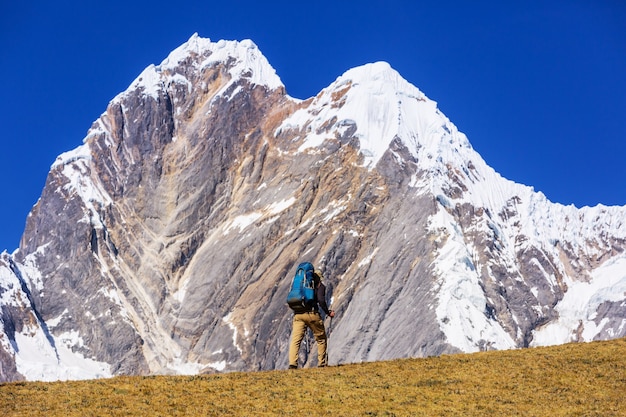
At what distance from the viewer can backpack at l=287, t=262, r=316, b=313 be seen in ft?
114

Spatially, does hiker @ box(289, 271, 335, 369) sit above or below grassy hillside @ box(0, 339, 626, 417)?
above

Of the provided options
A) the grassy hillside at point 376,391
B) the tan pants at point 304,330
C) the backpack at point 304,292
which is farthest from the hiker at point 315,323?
the grassy hillside at point 376,391

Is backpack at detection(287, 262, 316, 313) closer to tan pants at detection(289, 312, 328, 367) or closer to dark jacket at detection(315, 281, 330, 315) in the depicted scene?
dark jacket at detection(315, 281, 330, 315)

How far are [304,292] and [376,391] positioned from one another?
5.09m

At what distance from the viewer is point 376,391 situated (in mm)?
31047

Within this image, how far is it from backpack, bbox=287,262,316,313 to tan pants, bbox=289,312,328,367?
1.11ft

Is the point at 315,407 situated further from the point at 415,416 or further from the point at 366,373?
the point at 366,373

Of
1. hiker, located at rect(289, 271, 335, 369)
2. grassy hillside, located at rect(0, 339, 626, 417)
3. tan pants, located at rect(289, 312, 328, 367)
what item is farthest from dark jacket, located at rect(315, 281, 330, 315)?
grassy hillside, located at rect(0, 339, 626, 417)

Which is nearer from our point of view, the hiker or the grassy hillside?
the grassy hillside


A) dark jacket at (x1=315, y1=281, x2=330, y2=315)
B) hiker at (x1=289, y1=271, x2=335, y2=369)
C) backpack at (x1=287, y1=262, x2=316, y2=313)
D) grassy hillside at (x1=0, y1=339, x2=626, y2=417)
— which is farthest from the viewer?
hiker at (x1=289, y1=271, x2=335, y2=369)

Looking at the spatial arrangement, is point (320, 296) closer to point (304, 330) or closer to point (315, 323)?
point (315, 323)

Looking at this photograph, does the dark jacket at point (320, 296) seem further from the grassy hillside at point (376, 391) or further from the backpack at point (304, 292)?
the grassy hillside at point (376, 391)

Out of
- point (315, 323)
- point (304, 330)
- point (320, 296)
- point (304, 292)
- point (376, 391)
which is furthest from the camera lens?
point (304, 330)

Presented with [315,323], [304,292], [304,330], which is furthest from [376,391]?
[304,330]
